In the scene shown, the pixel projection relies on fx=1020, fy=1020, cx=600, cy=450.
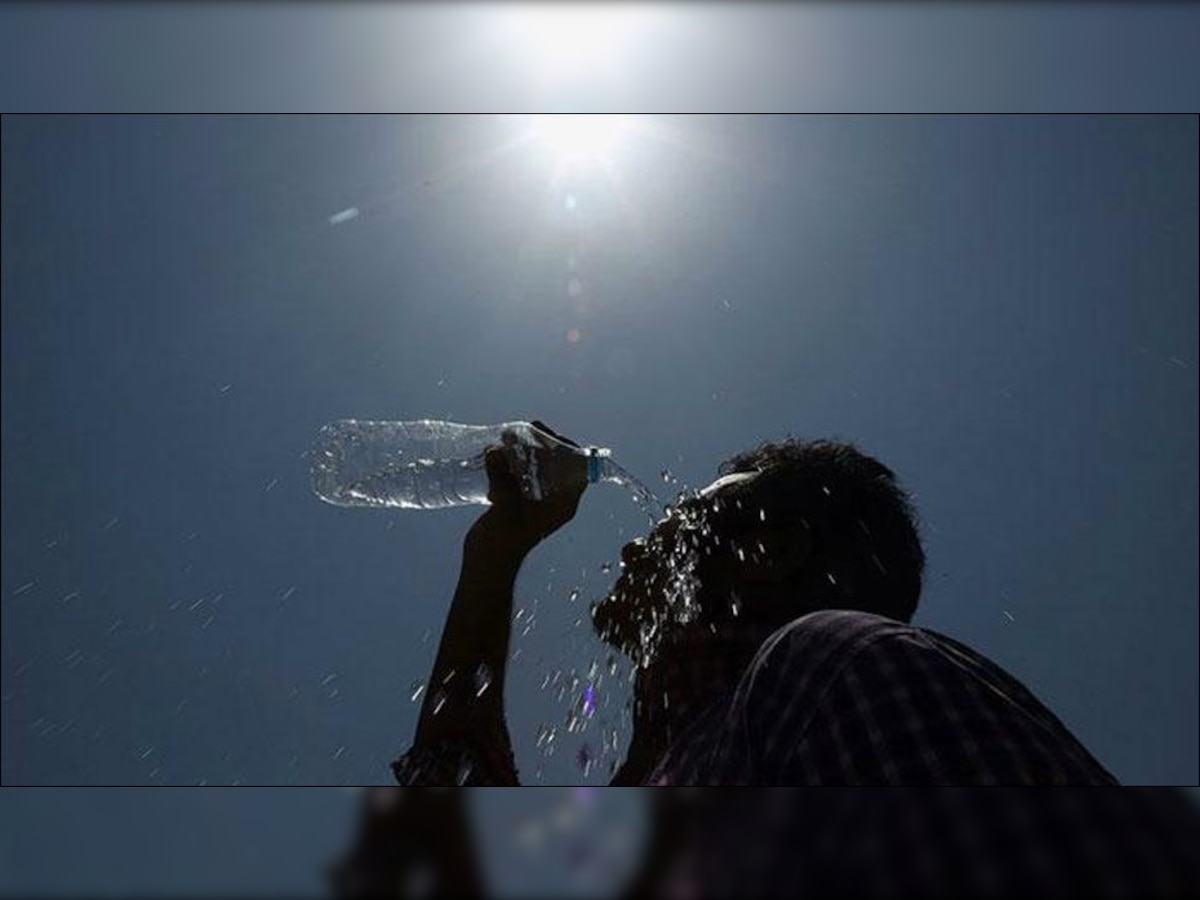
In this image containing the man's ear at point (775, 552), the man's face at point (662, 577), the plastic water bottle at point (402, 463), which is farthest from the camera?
the plastic water bottle at point (402, 463)

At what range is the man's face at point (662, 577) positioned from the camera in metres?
2.11

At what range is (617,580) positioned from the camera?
2.52m

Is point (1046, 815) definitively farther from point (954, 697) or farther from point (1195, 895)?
point (954, 697)

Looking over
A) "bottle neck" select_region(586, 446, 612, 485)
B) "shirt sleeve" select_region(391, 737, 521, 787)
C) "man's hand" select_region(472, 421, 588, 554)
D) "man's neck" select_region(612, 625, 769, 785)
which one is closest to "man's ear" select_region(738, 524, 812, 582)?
"man's neck" select_region(612, 625, 769, 785)

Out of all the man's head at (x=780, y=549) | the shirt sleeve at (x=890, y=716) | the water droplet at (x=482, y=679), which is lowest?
the water droplet at (x=482, y=679)

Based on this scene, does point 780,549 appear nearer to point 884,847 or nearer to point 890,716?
point 890,716

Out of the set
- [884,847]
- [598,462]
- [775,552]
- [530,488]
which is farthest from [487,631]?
[884,847]

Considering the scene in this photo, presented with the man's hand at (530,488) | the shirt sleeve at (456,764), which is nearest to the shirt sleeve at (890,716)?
the shirt sleeve at (456,764)

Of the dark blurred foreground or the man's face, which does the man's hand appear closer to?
the man's face

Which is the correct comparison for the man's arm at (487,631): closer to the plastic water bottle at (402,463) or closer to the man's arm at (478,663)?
the man's arm at (478,663)

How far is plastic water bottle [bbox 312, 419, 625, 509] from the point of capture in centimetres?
367

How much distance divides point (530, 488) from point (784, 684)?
174 cm

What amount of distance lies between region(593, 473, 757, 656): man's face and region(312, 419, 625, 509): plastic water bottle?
2.69 ft

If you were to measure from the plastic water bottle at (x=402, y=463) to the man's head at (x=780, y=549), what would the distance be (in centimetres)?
101
